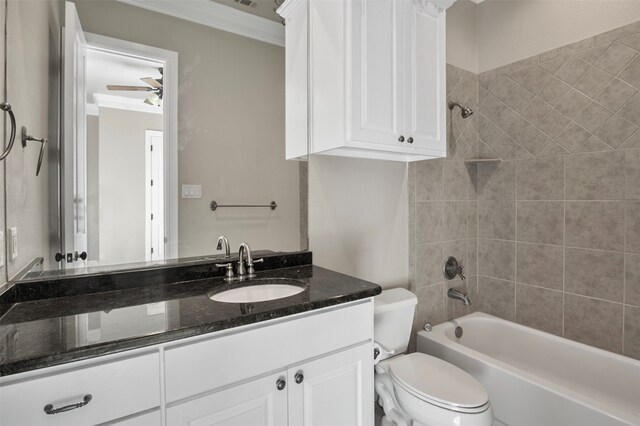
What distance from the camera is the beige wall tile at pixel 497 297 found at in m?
Result: 2.40

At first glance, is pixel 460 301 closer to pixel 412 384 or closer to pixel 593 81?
pixel 412 384

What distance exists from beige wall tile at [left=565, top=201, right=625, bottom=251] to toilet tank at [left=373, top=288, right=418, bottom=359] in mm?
1162

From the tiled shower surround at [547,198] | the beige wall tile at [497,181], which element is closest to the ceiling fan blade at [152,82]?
the tiled shower surround at [547,198]

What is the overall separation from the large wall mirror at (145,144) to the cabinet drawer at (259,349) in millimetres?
614

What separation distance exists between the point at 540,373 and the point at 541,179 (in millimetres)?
1232

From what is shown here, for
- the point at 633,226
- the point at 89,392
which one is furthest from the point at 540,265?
the point at 89,392

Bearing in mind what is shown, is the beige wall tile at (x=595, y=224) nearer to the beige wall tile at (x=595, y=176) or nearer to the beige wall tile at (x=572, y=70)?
the beige wall tile at (x=595, y=176)

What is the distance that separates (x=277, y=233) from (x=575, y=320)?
75.8 inches

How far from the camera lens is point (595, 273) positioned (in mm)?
1966

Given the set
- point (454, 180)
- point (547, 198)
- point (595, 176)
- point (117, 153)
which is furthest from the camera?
point (454, 180)

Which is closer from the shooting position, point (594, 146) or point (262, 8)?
point (262, 8)

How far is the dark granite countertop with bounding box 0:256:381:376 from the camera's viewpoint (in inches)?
30.0

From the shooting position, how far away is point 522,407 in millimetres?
1585

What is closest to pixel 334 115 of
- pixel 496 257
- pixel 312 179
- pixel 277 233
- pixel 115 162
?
pixel 312 179
